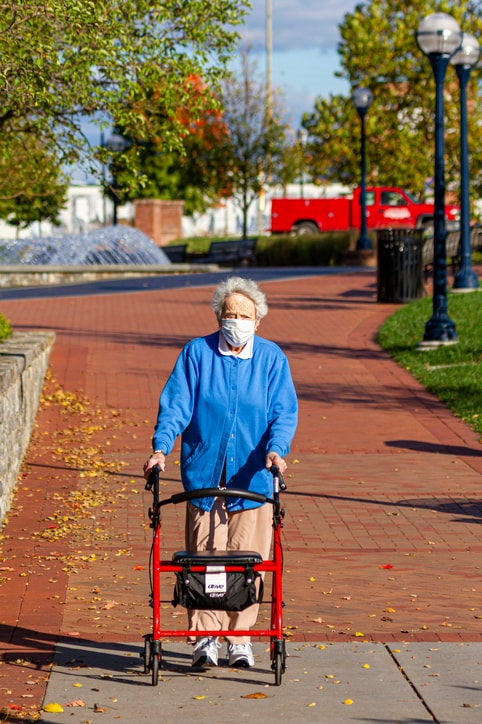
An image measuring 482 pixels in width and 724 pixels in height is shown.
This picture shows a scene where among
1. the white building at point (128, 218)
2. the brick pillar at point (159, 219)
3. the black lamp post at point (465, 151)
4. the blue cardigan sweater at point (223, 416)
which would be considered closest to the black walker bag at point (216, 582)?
the blue cardigan sweater at point (223, 416)

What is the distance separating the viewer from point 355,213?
41750 mm

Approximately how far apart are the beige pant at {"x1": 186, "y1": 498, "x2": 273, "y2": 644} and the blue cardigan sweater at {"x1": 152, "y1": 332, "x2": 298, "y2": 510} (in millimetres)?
58

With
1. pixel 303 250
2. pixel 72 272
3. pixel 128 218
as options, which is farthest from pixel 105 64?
pixel 128 218

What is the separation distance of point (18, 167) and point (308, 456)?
13.6 meters

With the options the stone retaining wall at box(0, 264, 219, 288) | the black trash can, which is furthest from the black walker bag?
the stone retaining wall at box(0, 264, 219, 288)

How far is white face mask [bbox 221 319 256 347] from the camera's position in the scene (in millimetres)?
5387

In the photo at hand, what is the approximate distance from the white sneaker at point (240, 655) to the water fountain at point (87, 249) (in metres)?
29.2

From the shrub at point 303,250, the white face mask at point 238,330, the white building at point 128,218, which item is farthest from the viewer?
the white building at point 128,218

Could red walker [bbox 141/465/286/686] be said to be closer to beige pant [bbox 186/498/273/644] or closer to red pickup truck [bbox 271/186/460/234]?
beige pant [bbox 186/498/273/644]

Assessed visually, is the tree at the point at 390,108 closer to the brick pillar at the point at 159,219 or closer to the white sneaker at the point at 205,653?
the brick pillar at the point at 159,219

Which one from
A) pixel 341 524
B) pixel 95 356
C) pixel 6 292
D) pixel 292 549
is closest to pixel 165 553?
pixel 292 549

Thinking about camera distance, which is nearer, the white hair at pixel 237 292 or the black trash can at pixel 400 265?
the white hair at pixel 237 292

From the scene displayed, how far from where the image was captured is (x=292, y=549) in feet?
25.3

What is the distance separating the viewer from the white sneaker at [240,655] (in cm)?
545
